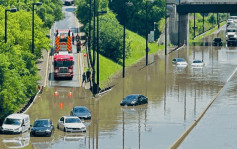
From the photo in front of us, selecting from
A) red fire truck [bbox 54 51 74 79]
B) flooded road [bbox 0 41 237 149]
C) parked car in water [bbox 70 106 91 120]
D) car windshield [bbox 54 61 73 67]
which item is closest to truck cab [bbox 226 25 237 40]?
flooded road [bbox 0 41 237 149]

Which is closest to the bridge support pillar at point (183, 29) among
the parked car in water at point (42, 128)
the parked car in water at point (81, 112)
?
the parked car in water at point (81, 112)

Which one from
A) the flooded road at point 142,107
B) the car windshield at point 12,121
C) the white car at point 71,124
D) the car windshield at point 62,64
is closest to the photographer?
the flooded road at point 142,107

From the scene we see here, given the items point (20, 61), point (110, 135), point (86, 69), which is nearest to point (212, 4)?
point (86, 69)

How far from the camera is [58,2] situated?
497 ft

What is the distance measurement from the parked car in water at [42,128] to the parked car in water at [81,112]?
7.66 metres

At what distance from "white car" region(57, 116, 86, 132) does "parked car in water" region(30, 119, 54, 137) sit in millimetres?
1471

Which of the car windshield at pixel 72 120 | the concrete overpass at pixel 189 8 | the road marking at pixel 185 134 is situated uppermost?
the concrete overpass at pixel 189 8

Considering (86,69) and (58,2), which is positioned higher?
(58,2)

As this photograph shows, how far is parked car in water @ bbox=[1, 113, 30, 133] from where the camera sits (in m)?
70.1

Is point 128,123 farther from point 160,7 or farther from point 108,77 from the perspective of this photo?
point 160,7

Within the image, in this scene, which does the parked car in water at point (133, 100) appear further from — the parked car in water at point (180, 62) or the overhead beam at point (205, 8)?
the overhead beam at point (205, 8)

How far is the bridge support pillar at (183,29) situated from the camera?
16838cm

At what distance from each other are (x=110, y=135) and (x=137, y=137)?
253 centimetres

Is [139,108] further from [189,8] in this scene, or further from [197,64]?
[189,8]
